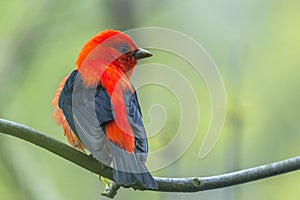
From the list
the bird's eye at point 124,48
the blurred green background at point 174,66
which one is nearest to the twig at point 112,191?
the blurred green background at point 174,66

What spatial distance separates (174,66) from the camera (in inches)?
319

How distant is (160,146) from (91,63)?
79 cm

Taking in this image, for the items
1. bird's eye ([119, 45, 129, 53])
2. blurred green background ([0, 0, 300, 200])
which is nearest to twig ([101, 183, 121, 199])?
blurred green background ([0, 0, 300, 200])

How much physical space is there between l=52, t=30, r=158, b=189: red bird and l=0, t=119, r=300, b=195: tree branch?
0.39 ft

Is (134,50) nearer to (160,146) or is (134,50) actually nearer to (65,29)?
(160,146)

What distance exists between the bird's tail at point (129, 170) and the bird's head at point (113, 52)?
1.14 meters

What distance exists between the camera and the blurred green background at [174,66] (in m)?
5.83

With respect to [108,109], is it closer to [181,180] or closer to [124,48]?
[181,180]

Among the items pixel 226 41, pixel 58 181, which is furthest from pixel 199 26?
pixel 58 181

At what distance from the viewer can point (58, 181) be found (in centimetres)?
766

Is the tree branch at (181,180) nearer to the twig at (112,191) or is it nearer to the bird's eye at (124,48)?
the twig at (112,191)

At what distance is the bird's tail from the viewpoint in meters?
3.57

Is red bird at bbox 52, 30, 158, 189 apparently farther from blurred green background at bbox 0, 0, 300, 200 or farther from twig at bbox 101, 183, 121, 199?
blurred green background at bbox 0, 0, 300, 200

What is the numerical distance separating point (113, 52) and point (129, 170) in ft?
4.81
